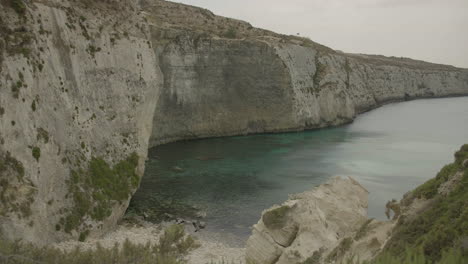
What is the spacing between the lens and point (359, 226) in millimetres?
15969

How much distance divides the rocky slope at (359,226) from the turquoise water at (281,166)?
352 inches

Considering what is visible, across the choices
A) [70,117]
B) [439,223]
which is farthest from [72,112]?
[439,223]

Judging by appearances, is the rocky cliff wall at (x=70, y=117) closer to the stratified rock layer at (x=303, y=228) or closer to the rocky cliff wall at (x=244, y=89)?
the stratified rock layer at (x=303, y=228)

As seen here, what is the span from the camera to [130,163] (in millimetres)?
29828

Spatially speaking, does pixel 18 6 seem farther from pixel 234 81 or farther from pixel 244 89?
pixel 244 89

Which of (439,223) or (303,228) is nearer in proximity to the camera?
(439,223)

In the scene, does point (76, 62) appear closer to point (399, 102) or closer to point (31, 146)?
point (31, 146)

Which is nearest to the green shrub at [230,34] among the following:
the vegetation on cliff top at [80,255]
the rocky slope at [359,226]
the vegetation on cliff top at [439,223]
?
the vegetation on cliff top at [80,255]

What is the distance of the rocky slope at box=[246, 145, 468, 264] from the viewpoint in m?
9.84

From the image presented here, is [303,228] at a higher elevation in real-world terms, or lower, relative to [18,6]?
lower

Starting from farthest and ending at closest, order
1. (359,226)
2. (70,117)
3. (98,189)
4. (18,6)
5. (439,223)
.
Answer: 1. (98,189)
2. (70,117)
3. (18,6)
4. (359,226)
5. (439,223)

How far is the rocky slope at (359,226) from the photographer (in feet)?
32.3

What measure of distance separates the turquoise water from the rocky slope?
8933 mm

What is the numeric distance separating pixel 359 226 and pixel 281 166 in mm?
32417
